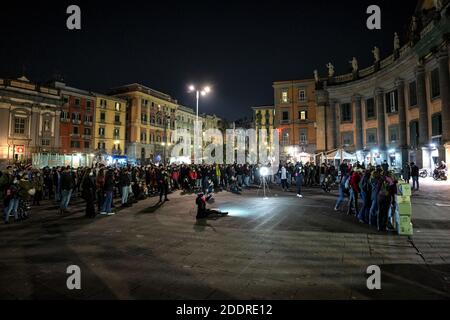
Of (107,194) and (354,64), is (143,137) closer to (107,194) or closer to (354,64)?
(354,64)

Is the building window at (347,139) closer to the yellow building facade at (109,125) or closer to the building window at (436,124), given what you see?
the building window at (436,124)

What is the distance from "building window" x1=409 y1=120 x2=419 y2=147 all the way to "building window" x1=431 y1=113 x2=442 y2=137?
268cm

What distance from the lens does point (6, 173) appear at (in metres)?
10.5

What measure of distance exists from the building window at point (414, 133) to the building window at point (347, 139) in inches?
398

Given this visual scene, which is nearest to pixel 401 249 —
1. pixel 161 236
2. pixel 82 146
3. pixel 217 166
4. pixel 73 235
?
pixel 161 236

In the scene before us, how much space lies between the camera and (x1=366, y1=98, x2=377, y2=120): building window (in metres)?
38.1

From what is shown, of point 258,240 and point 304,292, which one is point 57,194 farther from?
point 304,292

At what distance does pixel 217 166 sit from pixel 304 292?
17.4 metres

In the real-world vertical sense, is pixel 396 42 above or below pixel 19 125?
above

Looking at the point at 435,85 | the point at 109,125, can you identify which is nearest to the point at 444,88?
the point at 435,85

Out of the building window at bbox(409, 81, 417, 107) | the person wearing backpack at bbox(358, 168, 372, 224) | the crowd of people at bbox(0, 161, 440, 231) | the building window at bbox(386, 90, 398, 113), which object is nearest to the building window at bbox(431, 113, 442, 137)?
the building window at bbox(409, 81, 417, 107)

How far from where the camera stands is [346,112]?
41812 millimetres

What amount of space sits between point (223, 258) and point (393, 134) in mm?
35200

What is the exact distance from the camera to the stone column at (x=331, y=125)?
1644 inches
